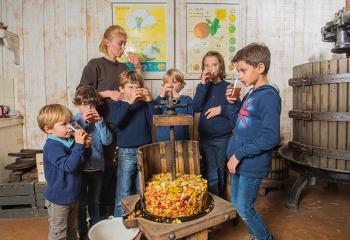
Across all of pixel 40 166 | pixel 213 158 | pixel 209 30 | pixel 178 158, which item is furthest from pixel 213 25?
pixel 40 166

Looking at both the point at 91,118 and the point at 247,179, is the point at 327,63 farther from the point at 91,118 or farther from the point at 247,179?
the point at 91,118

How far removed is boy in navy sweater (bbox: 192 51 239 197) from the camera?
252cm

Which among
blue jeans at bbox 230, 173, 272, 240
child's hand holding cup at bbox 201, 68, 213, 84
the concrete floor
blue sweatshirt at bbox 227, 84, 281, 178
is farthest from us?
the concrete floor

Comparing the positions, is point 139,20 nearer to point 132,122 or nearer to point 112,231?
point 132,122

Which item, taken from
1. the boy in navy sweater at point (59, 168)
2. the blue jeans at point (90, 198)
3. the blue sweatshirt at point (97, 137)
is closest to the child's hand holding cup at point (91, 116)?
the blue sweatshirt at point (97, 137)

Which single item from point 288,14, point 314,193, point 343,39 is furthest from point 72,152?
point 288,14

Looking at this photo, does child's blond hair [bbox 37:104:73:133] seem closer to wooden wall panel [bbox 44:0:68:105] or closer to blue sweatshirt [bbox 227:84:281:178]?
blue sweatshirt [bbox 227:84:281:178]

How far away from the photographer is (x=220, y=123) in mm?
2543

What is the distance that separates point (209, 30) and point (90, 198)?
2418 millimetres

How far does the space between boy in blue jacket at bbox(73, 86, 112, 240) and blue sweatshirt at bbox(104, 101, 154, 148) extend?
96 millimetres

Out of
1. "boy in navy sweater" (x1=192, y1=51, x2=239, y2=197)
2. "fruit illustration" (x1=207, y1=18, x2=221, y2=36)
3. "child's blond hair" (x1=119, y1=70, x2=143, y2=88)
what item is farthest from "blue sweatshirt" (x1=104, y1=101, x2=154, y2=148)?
"fruit illustration" (x1=207, y1=18, x2=221, y2=36)

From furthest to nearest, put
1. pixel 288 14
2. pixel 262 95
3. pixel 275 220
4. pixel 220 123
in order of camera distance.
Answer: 1. pixel 288 14
2. pixel 275 220
3. pixel 220 123
4. pixel 262 95

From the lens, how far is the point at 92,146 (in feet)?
7.65

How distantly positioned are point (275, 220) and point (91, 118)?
199 cm
